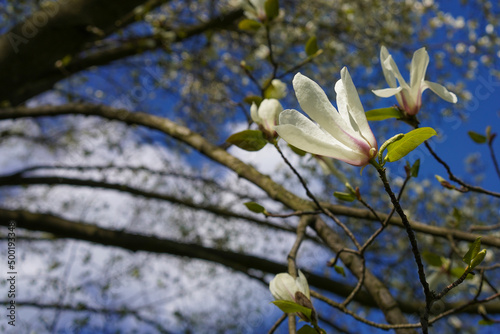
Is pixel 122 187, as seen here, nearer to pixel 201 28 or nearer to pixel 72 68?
pixel 72 68

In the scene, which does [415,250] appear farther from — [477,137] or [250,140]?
[477,137]

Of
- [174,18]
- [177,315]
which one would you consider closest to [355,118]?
[177,315]

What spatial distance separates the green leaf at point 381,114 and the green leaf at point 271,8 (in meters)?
0.41

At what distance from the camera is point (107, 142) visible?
8.92 feet

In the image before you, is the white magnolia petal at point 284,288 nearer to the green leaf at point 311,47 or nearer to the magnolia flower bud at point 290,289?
the magnolia flower bud at point 290,289

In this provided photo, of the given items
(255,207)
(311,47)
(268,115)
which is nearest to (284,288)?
(255,207)

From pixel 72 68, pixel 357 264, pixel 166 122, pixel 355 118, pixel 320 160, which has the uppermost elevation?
pixel 355 118

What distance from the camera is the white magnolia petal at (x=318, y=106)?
0.36 metres

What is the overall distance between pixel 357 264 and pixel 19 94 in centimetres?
183

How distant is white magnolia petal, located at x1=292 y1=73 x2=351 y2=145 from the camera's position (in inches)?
14.1

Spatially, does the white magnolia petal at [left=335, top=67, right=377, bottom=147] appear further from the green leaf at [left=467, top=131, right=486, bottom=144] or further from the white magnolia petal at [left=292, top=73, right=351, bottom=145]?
the green leaf at [left=467, top=131, right=486, bottom=144]

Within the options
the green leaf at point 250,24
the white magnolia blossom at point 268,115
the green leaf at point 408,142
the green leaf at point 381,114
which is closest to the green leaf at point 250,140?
the white magnolia blossom at point 268,115

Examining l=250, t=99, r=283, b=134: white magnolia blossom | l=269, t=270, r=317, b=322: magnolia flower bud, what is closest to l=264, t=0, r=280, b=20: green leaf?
l=250, t=99, r=283, b=134: white magnolia blossom

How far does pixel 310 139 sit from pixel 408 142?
90 mm
